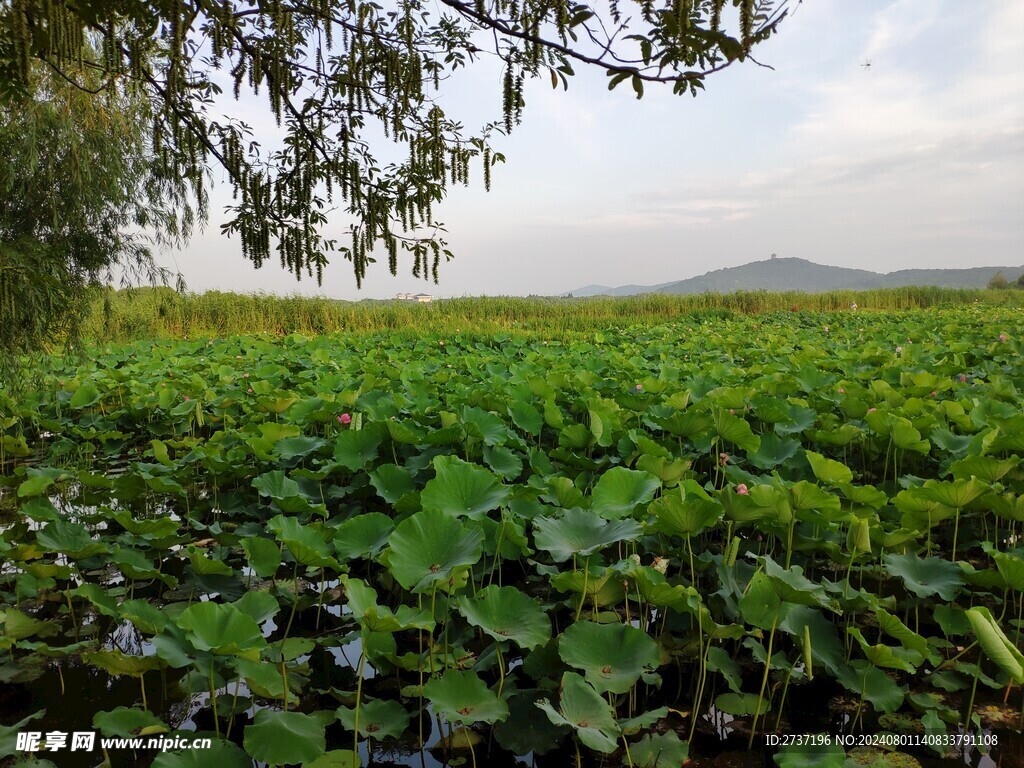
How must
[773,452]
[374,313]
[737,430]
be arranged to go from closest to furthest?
[737,430], [773,452], [374,313]

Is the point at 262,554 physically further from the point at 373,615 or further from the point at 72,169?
the point at 72,169

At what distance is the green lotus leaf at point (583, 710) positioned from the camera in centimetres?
119

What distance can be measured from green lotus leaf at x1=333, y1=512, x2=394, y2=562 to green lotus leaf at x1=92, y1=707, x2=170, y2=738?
20.9 inches

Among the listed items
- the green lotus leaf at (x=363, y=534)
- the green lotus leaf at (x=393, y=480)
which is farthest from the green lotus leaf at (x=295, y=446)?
the green lotus leaf at (x=363, y=534)

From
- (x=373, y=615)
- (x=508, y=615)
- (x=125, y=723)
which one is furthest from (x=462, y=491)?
(x=125, y=723)

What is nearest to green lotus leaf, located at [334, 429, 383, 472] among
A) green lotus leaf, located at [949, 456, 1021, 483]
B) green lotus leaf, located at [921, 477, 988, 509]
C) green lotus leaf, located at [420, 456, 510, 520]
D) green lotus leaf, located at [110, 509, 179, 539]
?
green lotus leaf, located at [110, 509, 179, 539]

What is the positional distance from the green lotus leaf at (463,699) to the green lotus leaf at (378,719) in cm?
13

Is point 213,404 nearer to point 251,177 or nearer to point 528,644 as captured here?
point 251,177

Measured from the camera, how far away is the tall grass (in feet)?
35.1

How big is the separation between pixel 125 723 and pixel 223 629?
295mm

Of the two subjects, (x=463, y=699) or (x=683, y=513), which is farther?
(x=683, y=513)

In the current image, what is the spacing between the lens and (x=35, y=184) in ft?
20.1

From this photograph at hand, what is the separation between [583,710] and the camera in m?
1.23

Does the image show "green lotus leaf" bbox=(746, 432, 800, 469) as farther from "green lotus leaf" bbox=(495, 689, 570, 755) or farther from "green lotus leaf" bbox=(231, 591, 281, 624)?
"green lotus leaf" bbox=(231, 591, 281, 624)
